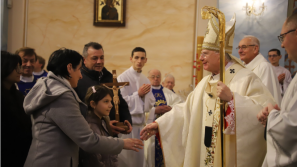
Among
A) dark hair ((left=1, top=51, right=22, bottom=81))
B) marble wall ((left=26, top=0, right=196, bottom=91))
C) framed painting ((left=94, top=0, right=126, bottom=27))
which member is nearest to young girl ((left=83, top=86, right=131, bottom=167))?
dark hair ((left=1, top=51, right=22, bottom=81))

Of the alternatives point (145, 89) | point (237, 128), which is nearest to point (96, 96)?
point (237, 128)

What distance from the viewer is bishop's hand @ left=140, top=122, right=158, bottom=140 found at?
3.23 m

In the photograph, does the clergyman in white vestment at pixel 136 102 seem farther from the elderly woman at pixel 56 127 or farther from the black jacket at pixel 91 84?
the elderly woman at pixel 56 127

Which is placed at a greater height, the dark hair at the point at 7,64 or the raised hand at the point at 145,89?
the dark hair at the point at 7,64

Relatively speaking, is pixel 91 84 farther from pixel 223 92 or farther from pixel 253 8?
pixel 253 8

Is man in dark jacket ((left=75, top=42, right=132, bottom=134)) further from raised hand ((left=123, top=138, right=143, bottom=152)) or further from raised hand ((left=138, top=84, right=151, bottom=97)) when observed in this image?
raised hand ((left=123, top=138, right=143, bottom=152))

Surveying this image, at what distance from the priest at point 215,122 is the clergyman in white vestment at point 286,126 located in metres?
0.72

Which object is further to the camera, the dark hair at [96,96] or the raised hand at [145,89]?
the raised hand at [145,89]

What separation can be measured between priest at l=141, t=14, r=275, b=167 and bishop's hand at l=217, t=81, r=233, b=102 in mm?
10

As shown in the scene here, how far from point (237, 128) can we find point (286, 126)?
3.27 ft

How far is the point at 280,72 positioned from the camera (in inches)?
286

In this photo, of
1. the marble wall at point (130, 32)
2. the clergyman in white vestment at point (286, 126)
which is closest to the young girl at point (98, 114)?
the clergyman in white vestment at point (286, 126)

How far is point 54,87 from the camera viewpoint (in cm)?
236

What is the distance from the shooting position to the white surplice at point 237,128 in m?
2.90
